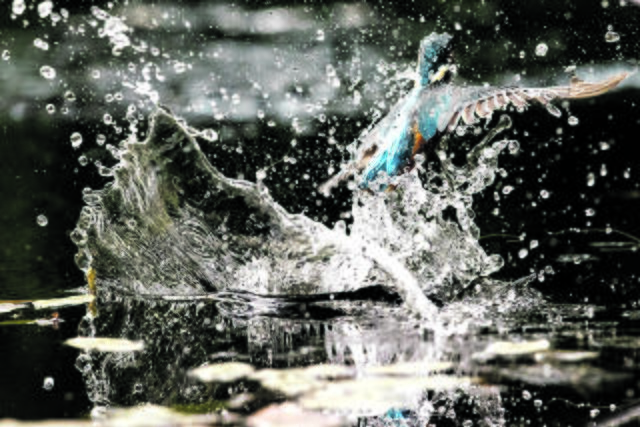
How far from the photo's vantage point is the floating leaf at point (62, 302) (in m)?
3.93

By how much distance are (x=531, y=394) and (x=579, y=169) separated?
5.40 meters

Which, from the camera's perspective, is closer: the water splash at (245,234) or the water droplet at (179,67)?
the water splash at (245,234)

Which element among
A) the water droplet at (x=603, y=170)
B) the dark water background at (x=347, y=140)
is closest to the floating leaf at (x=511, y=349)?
the dark water background at (x=347, y=140)

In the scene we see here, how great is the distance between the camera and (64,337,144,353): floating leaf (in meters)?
3.04

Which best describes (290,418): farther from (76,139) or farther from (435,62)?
(76,139)

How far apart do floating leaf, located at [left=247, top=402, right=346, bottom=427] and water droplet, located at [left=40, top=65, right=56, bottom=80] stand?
687 cm

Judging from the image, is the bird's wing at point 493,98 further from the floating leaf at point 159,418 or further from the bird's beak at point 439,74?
the floating leaf at point 159,418

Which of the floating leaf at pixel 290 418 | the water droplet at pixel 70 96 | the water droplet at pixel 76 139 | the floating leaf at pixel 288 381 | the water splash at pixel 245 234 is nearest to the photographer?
the floating leaf at pixel 290 418

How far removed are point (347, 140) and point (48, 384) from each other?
18.9 feet

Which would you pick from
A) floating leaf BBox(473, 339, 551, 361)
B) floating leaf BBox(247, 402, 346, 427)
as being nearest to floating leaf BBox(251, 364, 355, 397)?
floating leaf BBox(247, 402, 346, 427)

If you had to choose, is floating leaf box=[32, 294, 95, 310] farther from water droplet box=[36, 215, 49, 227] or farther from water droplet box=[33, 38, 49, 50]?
water droplet box=[33, 38, 49, 50]

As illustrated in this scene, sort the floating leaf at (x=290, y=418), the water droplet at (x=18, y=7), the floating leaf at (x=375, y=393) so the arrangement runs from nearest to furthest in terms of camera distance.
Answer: the floating leaf at (x=290, y=418) < the floating leaf at (x=375, y=393) < the water droplet at (x=18, y=7)

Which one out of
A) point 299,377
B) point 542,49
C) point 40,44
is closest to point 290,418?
point 299,377

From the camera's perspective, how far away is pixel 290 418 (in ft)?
6.90
